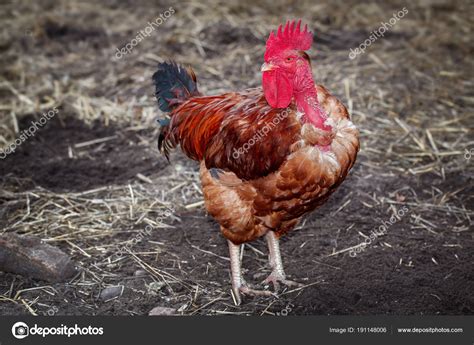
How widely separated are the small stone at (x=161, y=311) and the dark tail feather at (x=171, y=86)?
4.49 ft

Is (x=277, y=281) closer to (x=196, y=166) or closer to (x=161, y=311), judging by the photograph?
(x=161, y=311)

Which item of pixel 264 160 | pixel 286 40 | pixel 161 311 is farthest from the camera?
pixel 161 311

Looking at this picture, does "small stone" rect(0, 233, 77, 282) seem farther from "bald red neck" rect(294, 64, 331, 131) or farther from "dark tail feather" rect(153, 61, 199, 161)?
"bald red neck" rect(294, 64, 331, 131)

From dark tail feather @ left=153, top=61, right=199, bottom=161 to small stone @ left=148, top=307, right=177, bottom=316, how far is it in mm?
1367

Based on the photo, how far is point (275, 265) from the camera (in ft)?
15.7

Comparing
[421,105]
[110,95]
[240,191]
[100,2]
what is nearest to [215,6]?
[100,2]

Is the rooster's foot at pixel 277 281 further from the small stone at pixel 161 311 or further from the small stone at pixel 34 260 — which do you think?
the small stone at pixel 34 260

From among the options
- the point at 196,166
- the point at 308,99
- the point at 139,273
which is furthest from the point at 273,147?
the point at 196,166

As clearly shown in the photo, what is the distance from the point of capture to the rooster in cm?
395

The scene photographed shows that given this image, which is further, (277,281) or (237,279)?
(277,281)

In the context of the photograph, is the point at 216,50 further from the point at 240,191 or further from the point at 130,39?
the point at 240,191

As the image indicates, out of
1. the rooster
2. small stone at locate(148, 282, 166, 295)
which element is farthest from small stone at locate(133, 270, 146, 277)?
the rooster

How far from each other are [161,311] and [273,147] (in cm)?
147

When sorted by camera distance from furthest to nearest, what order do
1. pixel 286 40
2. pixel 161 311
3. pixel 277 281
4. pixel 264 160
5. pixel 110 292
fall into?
pixel 277 281, pixel 110 292, pixel 161 311, pixel 264 160, pixel 286 40
